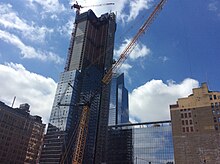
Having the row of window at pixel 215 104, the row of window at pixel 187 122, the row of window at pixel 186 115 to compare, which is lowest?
the row of window at pixel 187 122

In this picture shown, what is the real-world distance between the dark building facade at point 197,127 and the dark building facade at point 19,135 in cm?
10514

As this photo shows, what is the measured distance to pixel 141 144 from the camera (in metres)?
177

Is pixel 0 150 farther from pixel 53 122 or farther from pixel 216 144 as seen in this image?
pixel 216 144

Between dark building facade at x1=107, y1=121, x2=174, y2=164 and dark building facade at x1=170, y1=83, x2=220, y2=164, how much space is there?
52.2 metres

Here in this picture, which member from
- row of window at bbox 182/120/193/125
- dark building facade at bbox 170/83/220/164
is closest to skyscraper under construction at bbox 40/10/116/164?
dark building facade at bbox 170/83/220/164

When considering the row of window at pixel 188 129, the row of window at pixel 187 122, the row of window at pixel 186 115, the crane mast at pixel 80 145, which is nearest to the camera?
the crane mast at pixel 80 145

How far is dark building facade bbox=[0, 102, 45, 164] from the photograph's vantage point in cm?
15834

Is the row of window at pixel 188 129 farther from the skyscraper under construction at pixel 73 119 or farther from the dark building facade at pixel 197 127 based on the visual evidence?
the skyscraper under construction at pixel 73 119

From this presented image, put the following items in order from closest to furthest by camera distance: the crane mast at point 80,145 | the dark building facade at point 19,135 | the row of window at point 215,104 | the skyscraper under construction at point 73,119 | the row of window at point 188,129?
the crane mast at point 80,145, the row of window at point 188,129, the row of window at point 215,104, the dark building facade at point 19,135, the skyscraper under construction at point 73,119

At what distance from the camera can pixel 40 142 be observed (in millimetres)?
191750

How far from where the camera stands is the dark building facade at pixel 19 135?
158 meters

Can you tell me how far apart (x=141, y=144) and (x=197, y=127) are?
228ft

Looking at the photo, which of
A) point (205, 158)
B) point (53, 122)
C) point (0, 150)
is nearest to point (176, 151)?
point (205, 158)

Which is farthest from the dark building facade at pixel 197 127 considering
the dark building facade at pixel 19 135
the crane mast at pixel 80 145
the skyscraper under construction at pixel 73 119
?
the dark building facade at pixel 19 135
